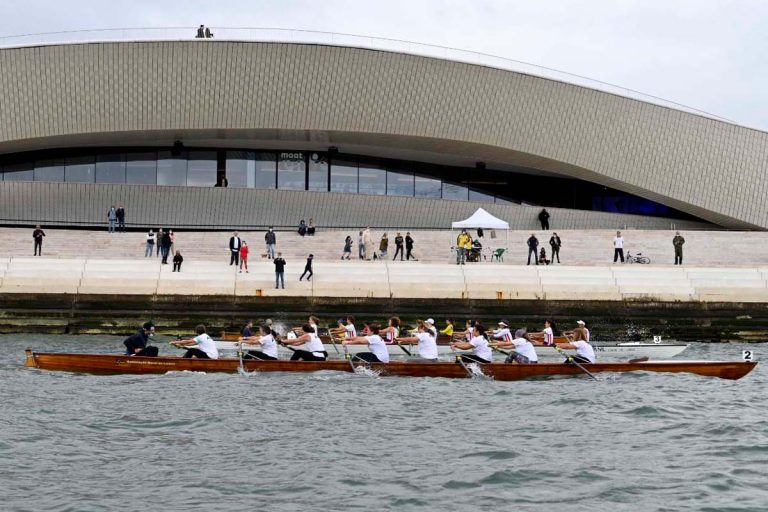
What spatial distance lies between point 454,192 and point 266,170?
28.7ft

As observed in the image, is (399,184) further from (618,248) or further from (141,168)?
(618,248)

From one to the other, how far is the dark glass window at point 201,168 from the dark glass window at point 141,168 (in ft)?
5.13

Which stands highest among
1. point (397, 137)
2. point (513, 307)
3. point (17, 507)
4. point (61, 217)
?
point (397, 137)

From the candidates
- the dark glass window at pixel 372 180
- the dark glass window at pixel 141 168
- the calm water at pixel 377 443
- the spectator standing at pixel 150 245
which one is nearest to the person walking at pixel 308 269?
the spectator standing at pixel 150 245

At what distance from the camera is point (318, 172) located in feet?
180

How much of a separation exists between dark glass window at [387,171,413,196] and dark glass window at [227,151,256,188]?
6257mm

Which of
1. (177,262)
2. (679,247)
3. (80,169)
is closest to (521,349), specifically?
(177,262)

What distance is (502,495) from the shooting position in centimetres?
1453

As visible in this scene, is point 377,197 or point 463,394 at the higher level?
point 377,197

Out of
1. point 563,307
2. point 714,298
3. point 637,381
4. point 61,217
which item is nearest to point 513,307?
point 563,307

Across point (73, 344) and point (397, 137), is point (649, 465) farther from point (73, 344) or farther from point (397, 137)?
point (397, 137)

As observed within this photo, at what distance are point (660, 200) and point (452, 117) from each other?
1075 cm

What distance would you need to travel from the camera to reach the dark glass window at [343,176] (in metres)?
54.7

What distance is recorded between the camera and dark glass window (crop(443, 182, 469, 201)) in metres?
55.5
